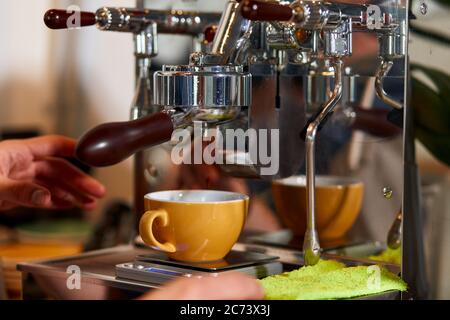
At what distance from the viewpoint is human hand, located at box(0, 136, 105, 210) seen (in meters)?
0.88

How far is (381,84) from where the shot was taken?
710mm

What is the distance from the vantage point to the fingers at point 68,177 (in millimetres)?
880

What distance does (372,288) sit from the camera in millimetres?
635

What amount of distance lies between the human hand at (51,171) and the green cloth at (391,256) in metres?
0.28

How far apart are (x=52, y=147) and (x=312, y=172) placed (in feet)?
1.05

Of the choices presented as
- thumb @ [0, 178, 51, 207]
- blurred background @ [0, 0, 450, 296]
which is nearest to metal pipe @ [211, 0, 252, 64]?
thumb @ [0, 178, 51, 207]

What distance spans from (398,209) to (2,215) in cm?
102

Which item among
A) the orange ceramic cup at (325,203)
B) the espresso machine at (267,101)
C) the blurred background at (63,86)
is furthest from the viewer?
the blurred background at (63,86)

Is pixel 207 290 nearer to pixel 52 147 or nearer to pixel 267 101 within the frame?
pixel 267 101

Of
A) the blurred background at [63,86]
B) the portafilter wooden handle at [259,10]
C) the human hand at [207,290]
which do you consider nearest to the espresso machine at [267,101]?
the portafilter wooden handle at [259,10]

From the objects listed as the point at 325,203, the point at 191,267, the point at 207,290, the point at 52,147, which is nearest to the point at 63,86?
the point at 52,147

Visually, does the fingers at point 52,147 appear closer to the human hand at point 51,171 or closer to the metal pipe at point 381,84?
the human hand at point 51,171

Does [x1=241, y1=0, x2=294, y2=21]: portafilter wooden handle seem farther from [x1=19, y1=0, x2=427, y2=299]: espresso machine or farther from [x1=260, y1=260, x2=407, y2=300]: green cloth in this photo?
[x1=260, y1=260, x2=407, y2=300]: green cloth
